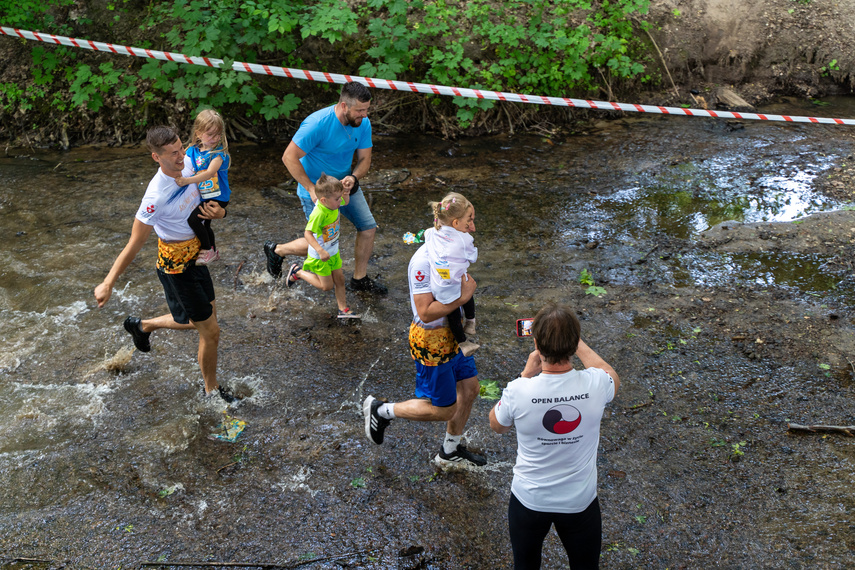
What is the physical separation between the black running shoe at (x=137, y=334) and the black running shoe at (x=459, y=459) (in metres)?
2.86

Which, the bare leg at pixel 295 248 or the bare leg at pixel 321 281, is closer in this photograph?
the bare leg at pixel 321 281

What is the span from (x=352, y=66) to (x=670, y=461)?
8.21 metres

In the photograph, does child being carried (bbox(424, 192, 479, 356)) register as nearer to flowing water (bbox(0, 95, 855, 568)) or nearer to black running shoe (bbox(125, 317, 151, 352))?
flowing water (bbox(0, 95, 855, 568))

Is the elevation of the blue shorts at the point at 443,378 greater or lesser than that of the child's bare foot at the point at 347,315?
greater

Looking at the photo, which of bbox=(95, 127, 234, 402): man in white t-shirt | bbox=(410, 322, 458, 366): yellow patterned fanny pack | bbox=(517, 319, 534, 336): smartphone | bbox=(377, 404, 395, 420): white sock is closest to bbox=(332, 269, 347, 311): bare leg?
bbox=(95, 127, 234, 402): man in white t-shirt

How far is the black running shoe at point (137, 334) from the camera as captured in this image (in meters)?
5.21

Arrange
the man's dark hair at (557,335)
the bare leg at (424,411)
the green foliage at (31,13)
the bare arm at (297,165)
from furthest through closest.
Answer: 1. the green foliage at (31,13)
2. the bare arm at (297,165)
3. the bare leg at (424,411)
4. the man's dark hair at (557,335)

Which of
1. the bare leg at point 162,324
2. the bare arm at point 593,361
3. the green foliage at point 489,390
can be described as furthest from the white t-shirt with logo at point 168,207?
the bare arm at point 593,361

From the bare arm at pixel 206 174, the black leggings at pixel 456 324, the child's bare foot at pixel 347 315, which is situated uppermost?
→ the bare arm at pixel 206 174

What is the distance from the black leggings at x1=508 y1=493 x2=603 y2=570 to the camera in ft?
9.63

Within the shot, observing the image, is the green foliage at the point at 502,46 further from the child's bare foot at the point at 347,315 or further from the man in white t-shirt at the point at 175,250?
the man in white t-shirt at the point at 175,250

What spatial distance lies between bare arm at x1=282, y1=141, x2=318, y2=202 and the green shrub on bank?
398 centimetres

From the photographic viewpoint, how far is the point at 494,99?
9.76 meters

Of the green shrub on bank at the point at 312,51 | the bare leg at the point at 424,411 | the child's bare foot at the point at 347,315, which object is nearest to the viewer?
the bare leg at the point at 424,411
